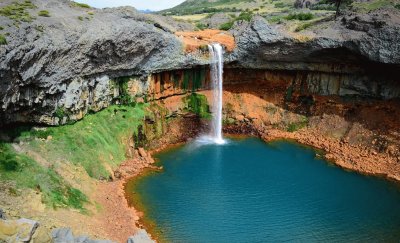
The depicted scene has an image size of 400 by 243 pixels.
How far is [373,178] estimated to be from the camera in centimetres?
3500

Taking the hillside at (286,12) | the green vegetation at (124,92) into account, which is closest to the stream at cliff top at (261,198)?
the green vegetation at (124,92)

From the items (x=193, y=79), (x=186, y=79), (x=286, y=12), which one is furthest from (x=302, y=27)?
(x=286, y=12)

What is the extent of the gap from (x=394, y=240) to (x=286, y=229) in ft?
22.7

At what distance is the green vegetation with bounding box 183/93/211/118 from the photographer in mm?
43375

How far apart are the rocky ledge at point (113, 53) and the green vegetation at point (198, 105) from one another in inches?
159

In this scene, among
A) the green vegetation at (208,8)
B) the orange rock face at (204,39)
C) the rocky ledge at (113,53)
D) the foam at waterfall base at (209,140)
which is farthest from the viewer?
the green vegetation at (208,8)

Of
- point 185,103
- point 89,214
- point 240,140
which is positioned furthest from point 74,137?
point 240,140

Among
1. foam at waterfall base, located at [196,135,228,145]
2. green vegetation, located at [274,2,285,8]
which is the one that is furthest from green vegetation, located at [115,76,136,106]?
green vegetation, located at [274,2,285,8]

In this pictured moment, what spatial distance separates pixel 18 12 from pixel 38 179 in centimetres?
1288

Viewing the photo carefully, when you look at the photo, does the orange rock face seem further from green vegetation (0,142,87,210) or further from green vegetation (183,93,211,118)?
green vegetation (0,142,87,210)

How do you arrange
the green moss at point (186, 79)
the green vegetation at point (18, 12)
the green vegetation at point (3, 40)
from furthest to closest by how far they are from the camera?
the green moss at point (186, 79), the green vegetation at point (18, 12), the green vegetation at point (3, 40)

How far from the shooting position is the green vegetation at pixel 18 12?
93.5 ft

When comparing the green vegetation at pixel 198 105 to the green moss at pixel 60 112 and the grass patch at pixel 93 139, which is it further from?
the green moss at pixel 60 112

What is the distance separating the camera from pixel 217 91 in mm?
44125
